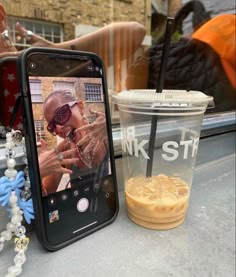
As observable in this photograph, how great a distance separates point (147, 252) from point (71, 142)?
0.65 feet

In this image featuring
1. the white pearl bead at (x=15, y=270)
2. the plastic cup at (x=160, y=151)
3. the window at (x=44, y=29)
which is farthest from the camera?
the window at (x=44, y=29)

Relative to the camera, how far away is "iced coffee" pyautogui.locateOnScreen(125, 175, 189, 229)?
0.43 meters

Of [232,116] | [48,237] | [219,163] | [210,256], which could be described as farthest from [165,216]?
[232,116]

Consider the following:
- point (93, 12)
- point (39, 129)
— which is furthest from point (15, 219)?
point (93, 12)

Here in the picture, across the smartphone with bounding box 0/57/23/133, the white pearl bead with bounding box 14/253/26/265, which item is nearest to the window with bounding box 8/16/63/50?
the smartphone with bounding box 0/57/23/133

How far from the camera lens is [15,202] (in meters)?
0.33

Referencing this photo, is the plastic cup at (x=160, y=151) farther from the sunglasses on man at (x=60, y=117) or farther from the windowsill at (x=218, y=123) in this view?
the windowsill at (x=218, y=123)

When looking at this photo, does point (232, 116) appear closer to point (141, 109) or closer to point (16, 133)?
point (141, 109)

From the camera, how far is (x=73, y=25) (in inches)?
46.1

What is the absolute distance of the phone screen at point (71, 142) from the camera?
13.9 inches

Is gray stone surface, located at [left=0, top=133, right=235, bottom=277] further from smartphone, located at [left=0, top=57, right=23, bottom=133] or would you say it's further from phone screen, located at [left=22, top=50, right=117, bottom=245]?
smartphone, located at [left=0, top=57, right=23, bottom=133]

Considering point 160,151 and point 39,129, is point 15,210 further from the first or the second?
point 160,151

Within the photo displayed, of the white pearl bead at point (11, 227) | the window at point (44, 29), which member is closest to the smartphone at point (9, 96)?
the white pearl bead at point (11, 227)

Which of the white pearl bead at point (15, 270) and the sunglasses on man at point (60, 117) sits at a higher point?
the sunglasses on man at point (60, 117)
